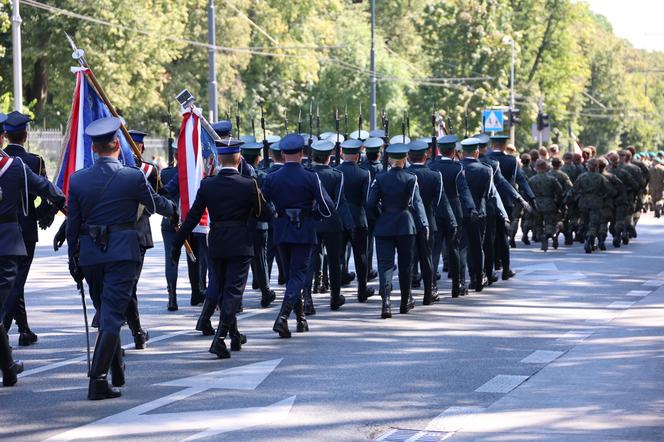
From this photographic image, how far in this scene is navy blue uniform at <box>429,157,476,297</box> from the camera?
16.0 meters

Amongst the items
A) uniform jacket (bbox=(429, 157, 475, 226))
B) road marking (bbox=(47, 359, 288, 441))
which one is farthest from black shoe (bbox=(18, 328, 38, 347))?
uniform jacket (bbox=(429, 157, 475, 226))

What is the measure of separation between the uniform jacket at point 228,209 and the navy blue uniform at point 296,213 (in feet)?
3.74

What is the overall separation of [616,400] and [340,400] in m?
1.83

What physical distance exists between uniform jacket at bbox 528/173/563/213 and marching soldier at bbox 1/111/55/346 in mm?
13450

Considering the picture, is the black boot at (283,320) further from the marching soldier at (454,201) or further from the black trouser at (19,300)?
the marching soldier at (454,201)

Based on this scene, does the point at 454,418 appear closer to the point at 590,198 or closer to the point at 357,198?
the point at 357,198

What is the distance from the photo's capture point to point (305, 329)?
508 inches

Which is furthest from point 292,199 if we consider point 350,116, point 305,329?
point 350,116

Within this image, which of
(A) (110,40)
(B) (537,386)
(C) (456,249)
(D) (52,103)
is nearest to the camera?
(B) (537,386)

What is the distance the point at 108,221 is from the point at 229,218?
75.0 inches

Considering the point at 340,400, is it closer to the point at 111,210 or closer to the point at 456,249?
the point at 111,210

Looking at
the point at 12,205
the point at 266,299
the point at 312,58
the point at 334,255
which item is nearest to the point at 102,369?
the point at 12,205

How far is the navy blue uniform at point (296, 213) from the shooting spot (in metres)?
12.5

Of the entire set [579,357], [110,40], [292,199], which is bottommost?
[579,357]
